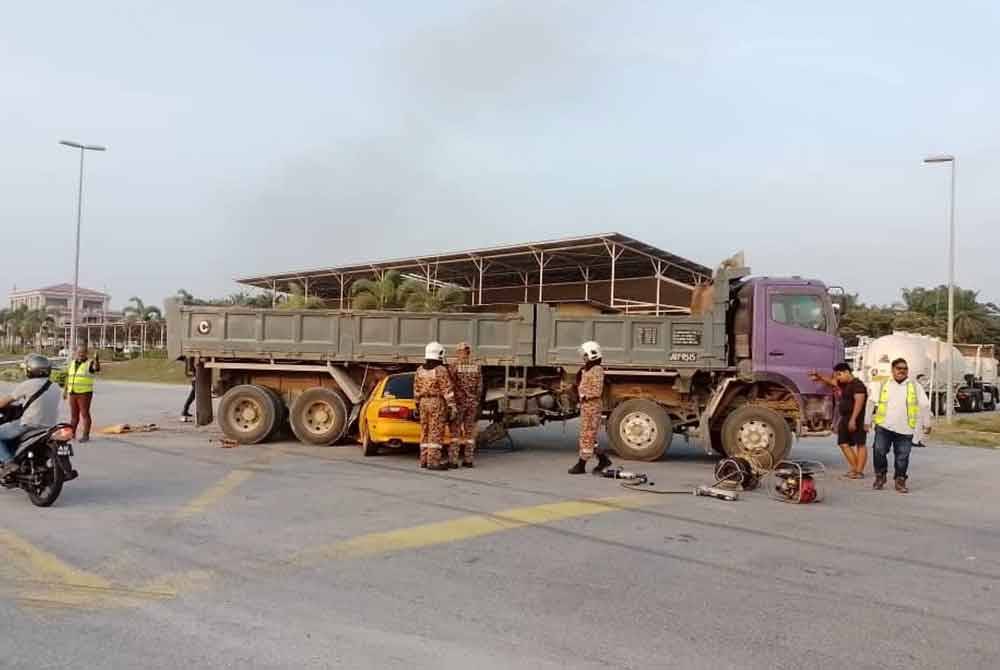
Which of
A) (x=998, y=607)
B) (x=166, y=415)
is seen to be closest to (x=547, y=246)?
(x=166, y=415)

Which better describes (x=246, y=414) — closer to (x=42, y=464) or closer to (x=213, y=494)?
(x=213, y=494)

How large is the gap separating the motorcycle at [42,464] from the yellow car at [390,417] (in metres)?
4.38

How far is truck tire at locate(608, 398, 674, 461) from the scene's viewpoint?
1139 cm

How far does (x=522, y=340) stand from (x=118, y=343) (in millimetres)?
81313

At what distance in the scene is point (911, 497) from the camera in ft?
30.3

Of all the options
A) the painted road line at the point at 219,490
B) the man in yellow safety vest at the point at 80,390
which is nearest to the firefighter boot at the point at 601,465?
the painted road line at the point at 219,490

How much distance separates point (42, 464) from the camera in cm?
734

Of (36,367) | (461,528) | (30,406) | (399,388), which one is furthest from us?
(399,388)

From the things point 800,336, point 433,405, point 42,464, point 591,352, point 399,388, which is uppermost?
point 800,336

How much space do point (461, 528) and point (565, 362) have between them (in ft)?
17.6

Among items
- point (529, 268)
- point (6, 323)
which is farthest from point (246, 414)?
point (6, 323)

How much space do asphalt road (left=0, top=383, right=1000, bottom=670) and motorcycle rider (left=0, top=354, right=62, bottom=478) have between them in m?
0.54

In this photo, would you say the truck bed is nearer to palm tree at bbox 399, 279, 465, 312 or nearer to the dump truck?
the dump truck

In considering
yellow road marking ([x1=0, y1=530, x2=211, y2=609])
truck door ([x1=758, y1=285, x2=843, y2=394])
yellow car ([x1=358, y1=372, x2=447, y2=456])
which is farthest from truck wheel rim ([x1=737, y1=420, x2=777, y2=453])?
yellow road marking ([x1=0, y1=530, x2=211, y2=609])
